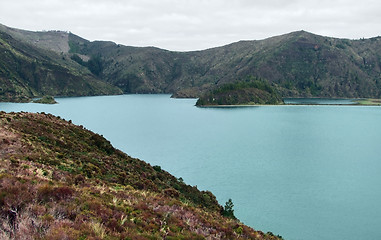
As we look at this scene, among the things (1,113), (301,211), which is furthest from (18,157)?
(301,211)

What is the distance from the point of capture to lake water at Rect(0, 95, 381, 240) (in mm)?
56906

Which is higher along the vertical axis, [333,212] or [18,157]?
[18,157]

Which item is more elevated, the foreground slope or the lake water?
the foreground slope

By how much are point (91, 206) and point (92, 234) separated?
404cm

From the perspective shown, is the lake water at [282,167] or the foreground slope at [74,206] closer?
the foreground slope at [74,206]

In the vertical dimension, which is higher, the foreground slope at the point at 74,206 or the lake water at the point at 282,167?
the foreground slope at the point at 74,206

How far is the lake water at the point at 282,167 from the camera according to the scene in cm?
5691

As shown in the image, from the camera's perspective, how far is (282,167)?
93375 millimetres

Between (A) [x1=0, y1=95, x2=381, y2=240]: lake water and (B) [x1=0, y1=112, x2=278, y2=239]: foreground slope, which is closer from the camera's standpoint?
(B) [x1=0, y1=112, x2=278, y2=239]: foreground slope

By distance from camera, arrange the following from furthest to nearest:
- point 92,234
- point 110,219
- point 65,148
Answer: point 65,148, point 110,219, point 92,234

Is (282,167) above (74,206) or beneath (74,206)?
beneath

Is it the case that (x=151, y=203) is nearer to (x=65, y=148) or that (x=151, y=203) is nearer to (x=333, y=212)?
(x=65, y=148)

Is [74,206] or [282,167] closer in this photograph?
[74,206]

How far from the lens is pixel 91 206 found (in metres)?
20.1
